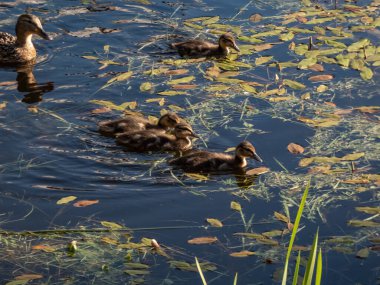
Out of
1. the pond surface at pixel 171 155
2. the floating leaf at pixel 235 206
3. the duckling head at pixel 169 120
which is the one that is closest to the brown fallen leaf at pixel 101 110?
the pond surface at pixel 171 155

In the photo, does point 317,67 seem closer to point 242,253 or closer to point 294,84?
point 294,84

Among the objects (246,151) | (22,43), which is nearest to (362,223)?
(246,151)

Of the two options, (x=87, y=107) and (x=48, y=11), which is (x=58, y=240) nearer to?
(x=87, y=107)

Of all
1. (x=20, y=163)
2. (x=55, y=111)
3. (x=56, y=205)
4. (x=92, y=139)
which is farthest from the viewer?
(x=55, y=111)

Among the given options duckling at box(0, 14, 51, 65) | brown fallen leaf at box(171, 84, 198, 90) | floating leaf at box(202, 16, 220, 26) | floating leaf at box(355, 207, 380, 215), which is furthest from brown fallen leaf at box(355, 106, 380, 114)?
duckling at box(0, 14, 51, 65)

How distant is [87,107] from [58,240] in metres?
2.22

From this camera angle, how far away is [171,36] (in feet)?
30.3

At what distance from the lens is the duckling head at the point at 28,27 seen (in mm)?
9048

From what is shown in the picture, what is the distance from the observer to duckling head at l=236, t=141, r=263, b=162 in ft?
22.0

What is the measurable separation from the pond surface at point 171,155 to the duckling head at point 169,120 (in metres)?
0.26

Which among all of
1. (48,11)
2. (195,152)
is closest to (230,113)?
(195,152)

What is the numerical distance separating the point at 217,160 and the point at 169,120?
629mm

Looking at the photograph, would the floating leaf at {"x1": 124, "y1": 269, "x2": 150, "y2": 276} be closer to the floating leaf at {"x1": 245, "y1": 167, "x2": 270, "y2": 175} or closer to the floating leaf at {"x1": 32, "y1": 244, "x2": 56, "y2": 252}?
the floating leaf at {"x1": 32, "y1": 244, "x2": 56, "y2": 252}

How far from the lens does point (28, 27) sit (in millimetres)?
9094
